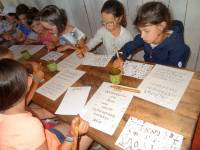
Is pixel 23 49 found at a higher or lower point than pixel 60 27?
lower

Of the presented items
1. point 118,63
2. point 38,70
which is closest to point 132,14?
point 118,63

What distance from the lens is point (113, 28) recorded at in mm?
1669

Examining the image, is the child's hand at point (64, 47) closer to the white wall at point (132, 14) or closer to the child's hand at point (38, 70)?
the child's hand at point (38, 70)

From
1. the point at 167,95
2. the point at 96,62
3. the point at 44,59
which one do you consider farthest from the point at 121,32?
the point at 167,95

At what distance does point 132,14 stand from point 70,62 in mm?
856

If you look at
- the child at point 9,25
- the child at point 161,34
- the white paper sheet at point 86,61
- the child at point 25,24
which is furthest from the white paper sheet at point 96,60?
the child at point 9,25

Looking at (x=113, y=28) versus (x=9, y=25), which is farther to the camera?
(x=9, y=25)

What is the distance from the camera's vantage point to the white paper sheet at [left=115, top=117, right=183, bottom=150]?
0.79 m

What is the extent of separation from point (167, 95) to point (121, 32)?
0.87 meters

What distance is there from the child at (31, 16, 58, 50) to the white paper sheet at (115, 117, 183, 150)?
1.23 metres

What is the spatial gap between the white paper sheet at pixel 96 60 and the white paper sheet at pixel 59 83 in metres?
0.12

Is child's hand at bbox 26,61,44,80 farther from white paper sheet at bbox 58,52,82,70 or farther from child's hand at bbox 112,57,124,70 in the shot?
child's hand at bbox 112,57,124,70

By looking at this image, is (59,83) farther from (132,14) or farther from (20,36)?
(20,36)

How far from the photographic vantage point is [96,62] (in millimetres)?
1436
